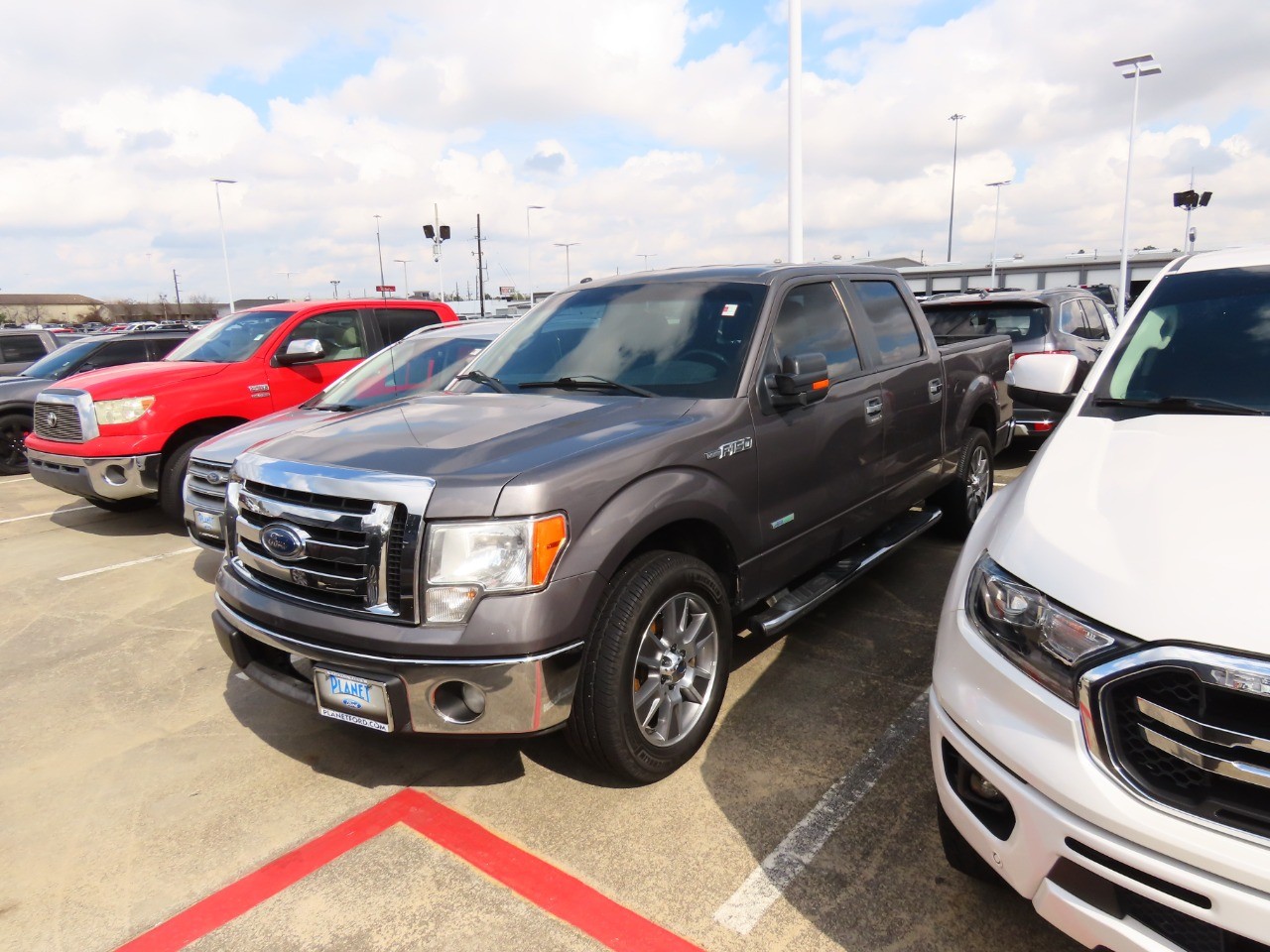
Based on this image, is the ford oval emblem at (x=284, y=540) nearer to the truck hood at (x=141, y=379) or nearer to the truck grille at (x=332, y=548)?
the truck grille at (x=332, y=548)

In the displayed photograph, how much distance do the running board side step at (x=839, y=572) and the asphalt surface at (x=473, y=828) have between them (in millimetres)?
407

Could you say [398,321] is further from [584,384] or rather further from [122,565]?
[584,384]

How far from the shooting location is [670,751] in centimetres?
297

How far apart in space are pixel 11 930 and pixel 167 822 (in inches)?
21.1

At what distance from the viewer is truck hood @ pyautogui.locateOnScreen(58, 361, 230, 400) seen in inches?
262

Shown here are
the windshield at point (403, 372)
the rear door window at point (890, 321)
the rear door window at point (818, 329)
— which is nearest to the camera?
the rear door window at point (818, 329)

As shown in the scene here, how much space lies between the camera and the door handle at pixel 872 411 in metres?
4.14

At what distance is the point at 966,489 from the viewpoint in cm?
554

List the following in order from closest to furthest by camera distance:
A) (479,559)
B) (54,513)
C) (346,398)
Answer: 1. (479,559)
2. (346,398)
3. (54,513)

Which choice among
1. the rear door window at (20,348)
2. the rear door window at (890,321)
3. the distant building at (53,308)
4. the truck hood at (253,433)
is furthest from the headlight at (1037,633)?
the distant building at (53,308)

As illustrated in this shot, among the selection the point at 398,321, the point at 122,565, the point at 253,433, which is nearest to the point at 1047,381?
the point at 253,433

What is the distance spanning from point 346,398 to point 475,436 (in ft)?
→ 11.6

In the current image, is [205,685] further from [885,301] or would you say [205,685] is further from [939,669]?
[885,301]

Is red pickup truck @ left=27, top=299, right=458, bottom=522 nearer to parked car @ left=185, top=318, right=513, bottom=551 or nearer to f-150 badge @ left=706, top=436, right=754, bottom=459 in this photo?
parked car @ left=185, top=318, right=513, bottom=551
